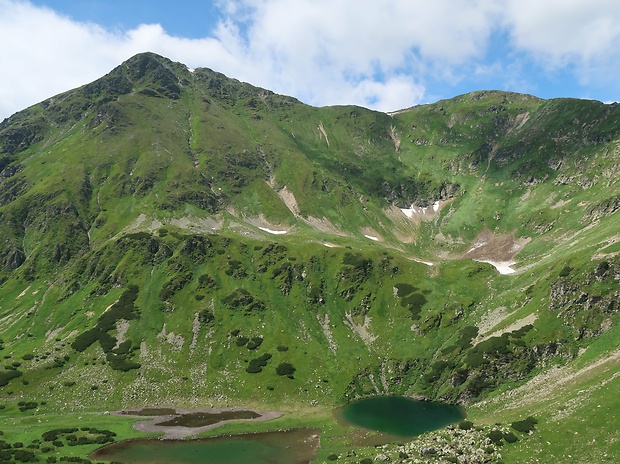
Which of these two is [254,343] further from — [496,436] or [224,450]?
[496,436]

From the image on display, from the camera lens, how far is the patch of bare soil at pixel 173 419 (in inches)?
3361

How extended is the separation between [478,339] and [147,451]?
84.9 m

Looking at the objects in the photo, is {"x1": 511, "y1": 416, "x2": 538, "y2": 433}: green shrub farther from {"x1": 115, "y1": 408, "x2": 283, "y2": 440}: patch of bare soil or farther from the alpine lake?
{"x1": 115, "y1": 408, "x2": 283, "y2": 440}: patch of bare soil

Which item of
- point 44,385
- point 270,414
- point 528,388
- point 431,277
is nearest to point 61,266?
point 44,385

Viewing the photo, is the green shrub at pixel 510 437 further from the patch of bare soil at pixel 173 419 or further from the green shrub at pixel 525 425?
the patch of bare soil at pixel 173 419

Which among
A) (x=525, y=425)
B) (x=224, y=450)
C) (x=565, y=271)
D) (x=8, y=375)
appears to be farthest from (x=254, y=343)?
(x=565, y=271)

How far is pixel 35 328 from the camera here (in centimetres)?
14662

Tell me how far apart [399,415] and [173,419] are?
53.6 meters

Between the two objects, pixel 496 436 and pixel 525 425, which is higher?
pixel 496 436

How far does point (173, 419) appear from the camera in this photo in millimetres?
94688

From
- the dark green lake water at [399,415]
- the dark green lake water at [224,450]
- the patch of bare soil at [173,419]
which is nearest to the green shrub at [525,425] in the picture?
the dark green lake water at [399,415]

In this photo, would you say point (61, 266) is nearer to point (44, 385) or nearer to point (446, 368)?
point (44, 385)

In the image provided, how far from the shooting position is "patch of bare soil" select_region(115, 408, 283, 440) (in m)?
85.4

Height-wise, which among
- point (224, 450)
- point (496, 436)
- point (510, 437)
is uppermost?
point (496, 436)
